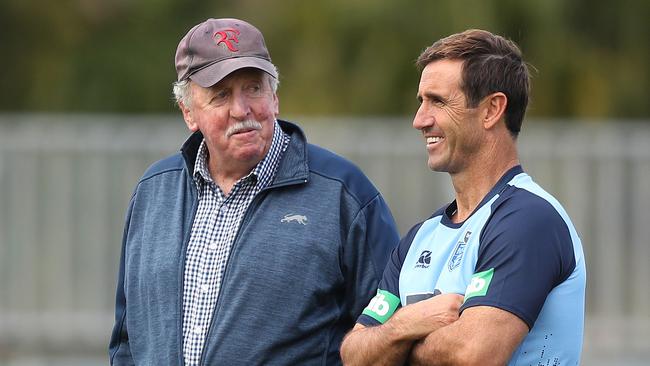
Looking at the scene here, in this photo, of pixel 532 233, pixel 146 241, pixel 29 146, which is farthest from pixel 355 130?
pixel 532 233

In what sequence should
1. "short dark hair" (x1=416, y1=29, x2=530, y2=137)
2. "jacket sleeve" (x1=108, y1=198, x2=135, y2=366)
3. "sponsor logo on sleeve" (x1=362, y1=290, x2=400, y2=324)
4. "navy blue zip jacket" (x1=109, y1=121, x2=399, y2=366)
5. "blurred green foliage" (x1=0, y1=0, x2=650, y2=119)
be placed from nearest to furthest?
"short dark hair" (x1=416, y1=29, x2=530, y2=137), "sponsor logo on sleeve" (x1=362, y1=290, x2=400, y2=324), "navy blue zip jacket" (x1=109, y1=121, x2=399, y2=366), "jacket sleeve" (x1=108, y1=198, x2=135, y2=366), "blurred green foliage" (x1=0, y1=0, x2=650, y2=119)

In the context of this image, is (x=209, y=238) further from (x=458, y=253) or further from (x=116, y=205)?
(x=116, y=205)

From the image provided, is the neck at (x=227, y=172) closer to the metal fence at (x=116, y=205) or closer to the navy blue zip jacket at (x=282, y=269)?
the navy blue zip jacket at (x=282, y=269)

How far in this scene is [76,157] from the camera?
9.73 metres

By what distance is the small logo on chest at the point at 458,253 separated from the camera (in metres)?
3.87

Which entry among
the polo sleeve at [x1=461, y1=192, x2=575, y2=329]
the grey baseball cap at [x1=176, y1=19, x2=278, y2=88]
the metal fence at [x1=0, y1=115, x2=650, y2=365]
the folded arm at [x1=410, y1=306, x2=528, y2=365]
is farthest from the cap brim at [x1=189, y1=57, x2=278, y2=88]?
the metal fence at [x1=0, y1=115, x2=650, y2=365]

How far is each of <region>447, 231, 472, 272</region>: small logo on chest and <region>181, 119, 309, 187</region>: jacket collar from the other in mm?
859

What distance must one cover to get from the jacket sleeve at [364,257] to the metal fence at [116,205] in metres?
4.86

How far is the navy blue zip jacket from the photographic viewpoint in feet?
14.5

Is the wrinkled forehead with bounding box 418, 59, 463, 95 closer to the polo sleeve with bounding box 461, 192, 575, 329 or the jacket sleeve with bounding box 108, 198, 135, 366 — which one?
the polo sleeve with bounding box 461, 192, 575, 329

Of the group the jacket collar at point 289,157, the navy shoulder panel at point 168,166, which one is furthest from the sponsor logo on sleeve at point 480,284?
the navy shoulder panel at point 168,166

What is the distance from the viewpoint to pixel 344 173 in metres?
4.64

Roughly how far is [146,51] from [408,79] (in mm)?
2697

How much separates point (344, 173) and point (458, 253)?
854 millimetres
